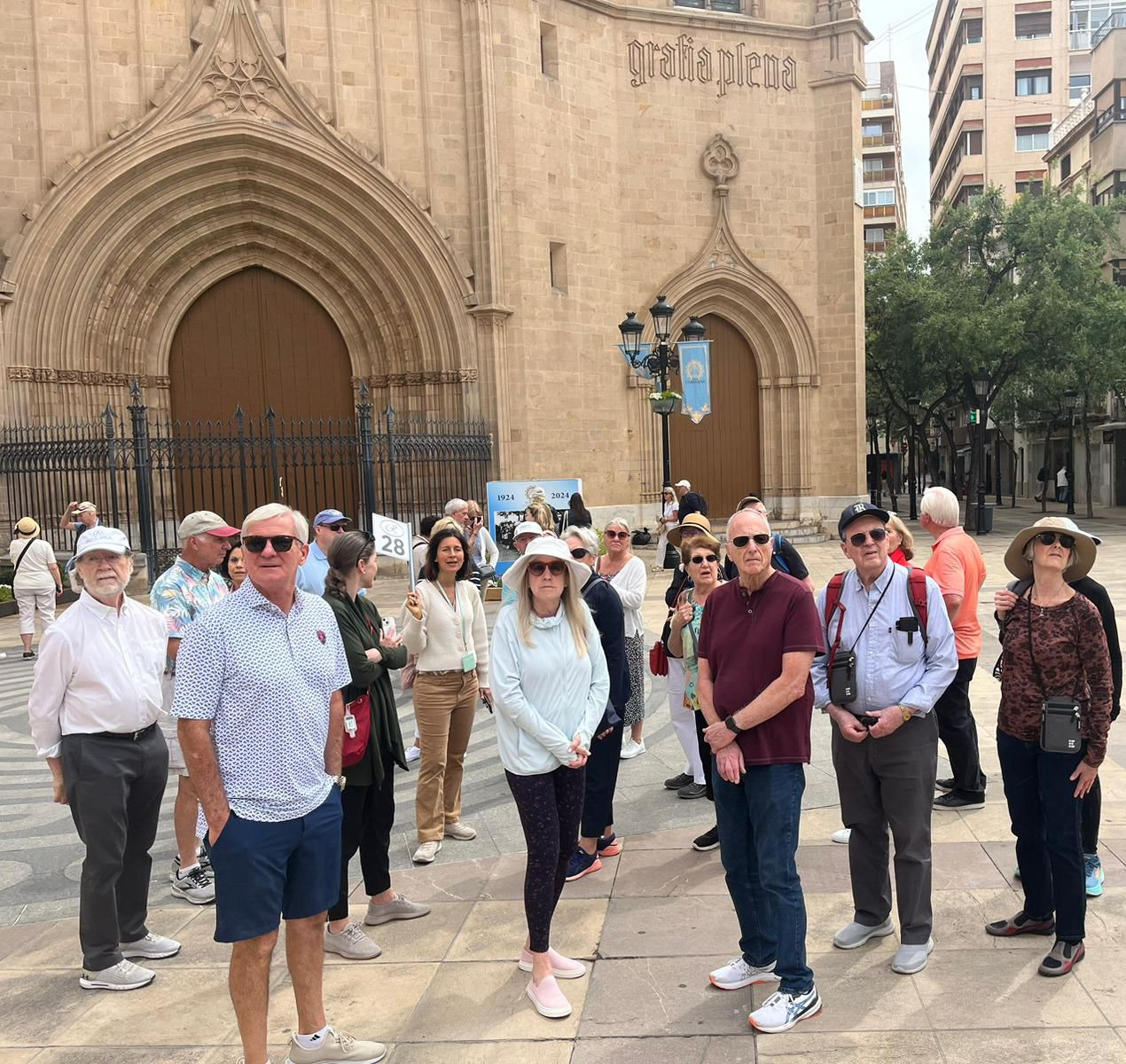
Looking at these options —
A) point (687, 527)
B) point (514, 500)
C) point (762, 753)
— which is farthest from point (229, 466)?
point (762, 753)

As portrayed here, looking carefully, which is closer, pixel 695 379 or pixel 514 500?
pixel 514 500

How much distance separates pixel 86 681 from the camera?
4258 millimetres

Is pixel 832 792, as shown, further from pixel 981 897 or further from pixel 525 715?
pixel 525 715

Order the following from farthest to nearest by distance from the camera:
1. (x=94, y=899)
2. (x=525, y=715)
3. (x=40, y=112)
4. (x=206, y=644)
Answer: (x=40, y=112), (x=94, y=899), (x=525, y=715), (x=206, y=644)

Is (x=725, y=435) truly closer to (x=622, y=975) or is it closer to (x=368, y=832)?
(x=368, y=832)

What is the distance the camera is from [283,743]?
331 centimetres

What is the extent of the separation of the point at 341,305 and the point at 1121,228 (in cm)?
3038

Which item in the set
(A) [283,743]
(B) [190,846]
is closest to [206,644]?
(A) [283,743]

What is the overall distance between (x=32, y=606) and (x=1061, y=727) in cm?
1149

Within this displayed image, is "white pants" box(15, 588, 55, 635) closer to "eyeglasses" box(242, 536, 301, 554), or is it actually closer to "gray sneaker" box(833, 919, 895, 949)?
"eyeglasses" box(242, 536, 301, 554)

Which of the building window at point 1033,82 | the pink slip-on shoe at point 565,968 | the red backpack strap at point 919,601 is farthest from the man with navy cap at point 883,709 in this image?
the building window at point 1033,82

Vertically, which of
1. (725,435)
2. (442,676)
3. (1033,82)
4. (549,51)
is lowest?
(442,676)

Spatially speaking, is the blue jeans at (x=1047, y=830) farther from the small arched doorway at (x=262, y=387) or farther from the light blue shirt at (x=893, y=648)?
the small arched doorway at (x=262, y=387)

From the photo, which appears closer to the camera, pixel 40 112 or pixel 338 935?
pixel 338 935
